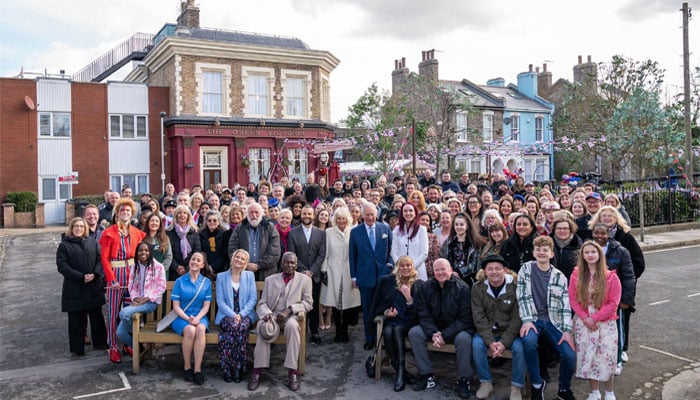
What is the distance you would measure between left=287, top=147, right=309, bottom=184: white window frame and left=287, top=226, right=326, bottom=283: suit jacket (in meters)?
21.0

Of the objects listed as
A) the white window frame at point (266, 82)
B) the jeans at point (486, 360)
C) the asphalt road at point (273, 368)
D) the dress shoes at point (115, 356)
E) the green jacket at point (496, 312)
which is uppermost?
the white window frame at point (266, 82)

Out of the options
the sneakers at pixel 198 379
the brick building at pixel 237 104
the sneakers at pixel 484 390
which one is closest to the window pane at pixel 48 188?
the brick building at pixel 237 104

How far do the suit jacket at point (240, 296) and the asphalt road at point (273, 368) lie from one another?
722 millimetres

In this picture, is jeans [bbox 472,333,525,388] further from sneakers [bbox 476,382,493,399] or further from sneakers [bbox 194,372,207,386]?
sneakers [bbox 194,372,207,386]

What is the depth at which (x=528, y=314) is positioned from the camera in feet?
18.8

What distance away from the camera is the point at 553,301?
5699 millimetres

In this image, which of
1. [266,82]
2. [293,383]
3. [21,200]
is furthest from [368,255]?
[21,200]

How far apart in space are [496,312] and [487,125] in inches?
1266

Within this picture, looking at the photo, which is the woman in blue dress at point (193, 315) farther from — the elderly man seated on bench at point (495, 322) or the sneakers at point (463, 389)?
the elderly man seated on bench at point (495, 322)

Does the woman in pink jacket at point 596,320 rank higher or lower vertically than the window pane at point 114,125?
lower

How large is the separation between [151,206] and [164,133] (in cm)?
1983

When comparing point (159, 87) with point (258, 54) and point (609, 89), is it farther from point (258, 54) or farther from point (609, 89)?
point (609, 89)

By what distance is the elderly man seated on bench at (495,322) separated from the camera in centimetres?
558

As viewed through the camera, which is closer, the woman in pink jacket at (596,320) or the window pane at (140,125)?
the woman in pink jacket at (596,320)
